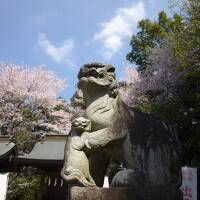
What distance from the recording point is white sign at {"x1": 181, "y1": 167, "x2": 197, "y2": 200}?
7.16 m

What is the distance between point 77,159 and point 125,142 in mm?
491

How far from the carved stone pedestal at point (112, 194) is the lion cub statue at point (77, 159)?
7 centimetres

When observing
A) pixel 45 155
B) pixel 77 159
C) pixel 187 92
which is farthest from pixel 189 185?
pixel 45 155

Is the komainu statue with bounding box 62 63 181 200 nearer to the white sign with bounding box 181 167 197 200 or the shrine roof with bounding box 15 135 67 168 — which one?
the white sign with bounding box 181 167 197 200

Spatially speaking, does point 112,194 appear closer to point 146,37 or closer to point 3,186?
point 3,186

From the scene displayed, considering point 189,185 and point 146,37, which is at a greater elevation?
point 146,37

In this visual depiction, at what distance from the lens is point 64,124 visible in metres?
21.6

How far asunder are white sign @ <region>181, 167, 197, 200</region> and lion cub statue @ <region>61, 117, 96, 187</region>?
15.7ft

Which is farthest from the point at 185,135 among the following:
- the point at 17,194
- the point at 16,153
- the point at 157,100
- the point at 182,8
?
the point at 17,194

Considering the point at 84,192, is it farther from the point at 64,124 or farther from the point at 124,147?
the point at 64,124

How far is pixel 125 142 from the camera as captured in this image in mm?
3100

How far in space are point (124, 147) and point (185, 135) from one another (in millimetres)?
9991

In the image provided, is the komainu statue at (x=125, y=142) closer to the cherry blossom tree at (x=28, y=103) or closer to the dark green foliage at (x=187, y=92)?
the dark green foliage at (x=187, y=92)

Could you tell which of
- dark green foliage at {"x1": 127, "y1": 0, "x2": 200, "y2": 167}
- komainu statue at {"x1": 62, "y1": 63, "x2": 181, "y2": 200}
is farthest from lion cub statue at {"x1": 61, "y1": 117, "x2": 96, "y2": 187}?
dark green foliage at {"x1": 127, "y1": 0, "x2": 200, "y2": 167}
